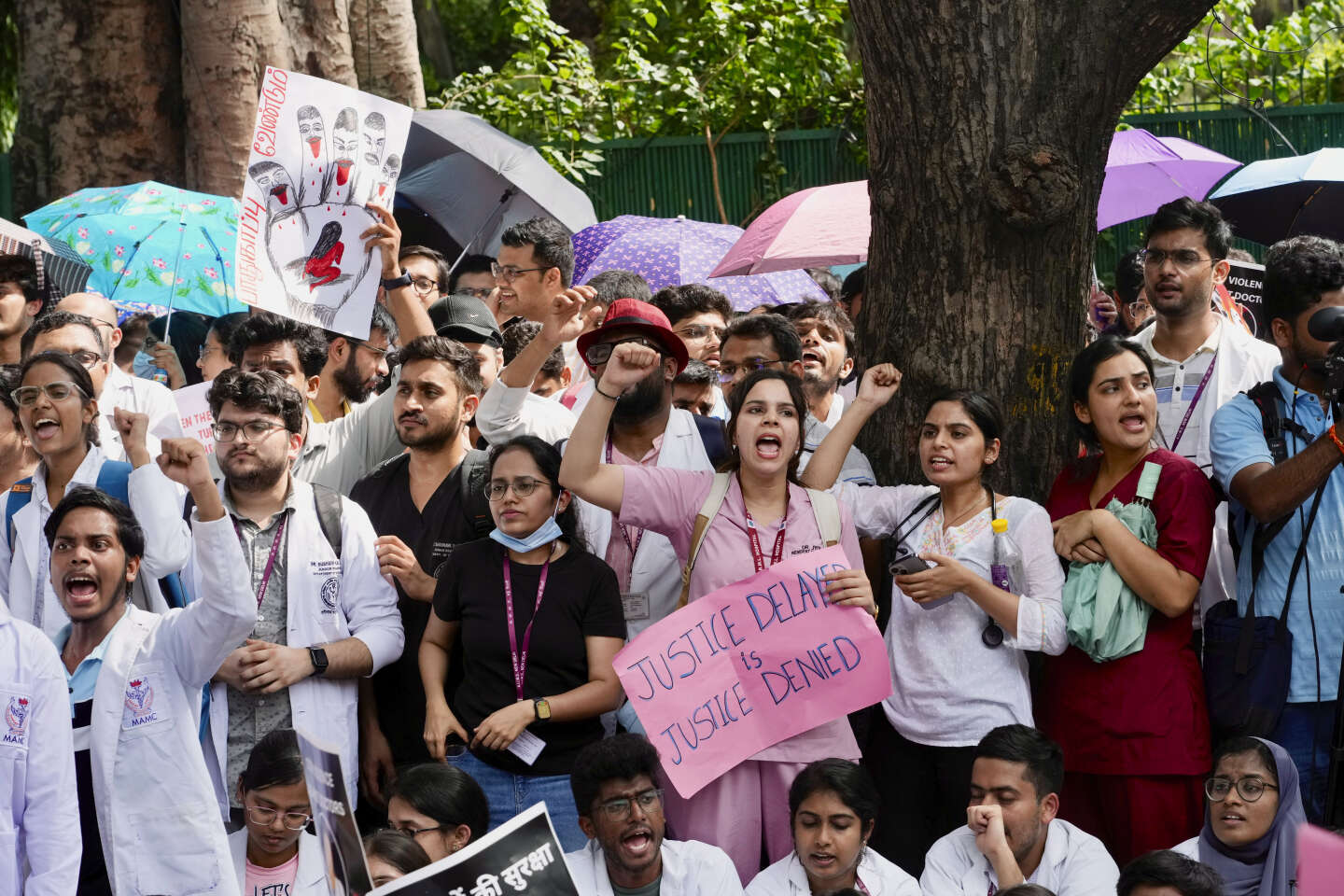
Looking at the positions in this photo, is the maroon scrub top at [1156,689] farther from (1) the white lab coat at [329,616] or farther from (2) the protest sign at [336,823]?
(2) the protest sign at [336,823]

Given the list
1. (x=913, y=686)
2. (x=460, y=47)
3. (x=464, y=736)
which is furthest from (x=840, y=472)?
(x=460, y=47)

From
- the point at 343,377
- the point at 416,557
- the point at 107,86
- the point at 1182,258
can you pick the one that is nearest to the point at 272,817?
the point at 416,557

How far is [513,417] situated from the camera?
558cm

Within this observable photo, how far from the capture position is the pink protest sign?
480cm

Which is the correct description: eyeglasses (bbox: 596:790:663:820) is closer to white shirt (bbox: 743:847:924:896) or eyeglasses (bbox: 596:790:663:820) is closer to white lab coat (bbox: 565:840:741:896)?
white lab coat (bbox: 565:840:741:896)

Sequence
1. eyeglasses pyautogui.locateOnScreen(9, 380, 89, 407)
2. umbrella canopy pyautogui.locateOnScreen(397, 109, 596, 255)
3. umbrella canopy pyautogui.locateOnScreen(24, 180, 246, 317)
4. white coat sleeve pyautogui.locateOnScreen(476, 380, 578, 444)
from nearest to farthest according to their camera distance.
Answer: eyeglasses pyautogui.locateOnScreen(9, 380, 89, 407), white coat sleeve pyautogui.locateOnScreen(476, 380, 578, 444), umbrella canopy pyautogui.locateOnScreen(24, 180, 246, 317), umbrella canopy pyautogui.locateOnScreen(397, 109, 596, 255)

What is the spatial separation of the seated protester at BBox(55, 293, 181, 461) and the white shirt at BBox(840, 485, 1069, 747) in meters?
2.82

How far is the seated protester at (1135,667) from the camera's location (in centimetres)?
478

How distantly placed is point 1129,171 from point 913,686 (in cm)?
524

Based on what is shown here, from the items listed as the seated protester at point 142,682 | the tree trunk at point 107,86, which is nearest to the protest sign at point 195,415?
the seated protester at point 142,682

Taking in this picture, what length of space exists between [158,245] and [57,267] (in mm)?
458

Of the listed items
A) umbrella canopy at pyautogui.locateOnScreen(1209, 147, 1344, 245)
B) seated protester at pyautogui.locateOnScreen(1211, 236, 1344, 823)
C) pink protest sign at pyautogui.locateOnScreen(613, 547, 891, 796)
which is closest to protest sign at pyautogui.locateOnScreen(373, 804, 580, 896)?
pink protest sign at pyautogui.locateOnScreen(613, 547, 891, 796)

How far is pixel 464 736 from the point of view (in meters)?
4.97

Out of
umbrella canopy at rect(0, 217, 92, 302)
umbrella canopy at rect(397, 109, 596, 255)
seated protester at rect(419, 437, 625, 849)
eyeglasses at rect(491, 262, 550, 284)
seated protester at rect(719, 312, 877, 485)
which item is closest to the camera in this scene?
seated protester at rect(419, 437, 625, 849)
